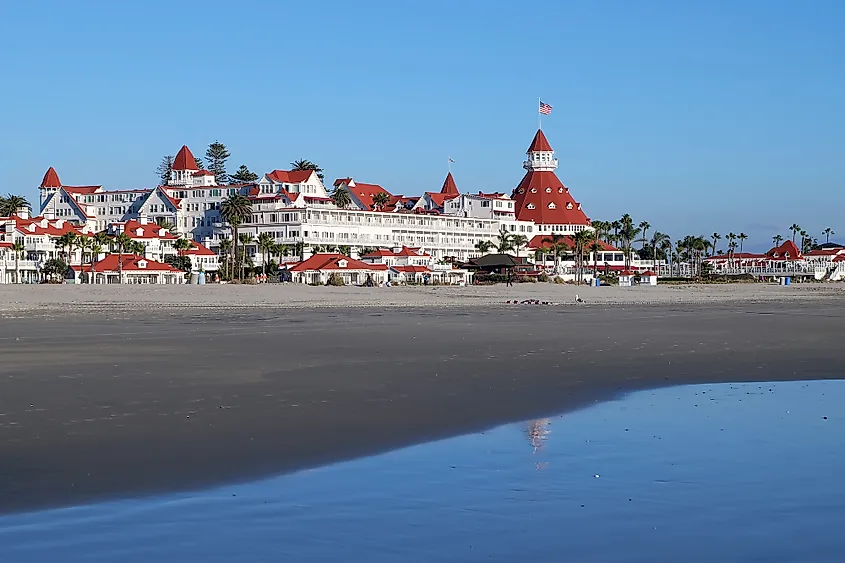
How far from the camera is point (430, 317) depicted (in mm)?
38906

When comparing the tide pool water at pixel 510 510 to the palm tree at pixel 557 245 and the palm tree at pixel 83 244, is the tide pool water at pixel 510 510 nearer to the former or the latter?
the palm tree at pixel 83 244

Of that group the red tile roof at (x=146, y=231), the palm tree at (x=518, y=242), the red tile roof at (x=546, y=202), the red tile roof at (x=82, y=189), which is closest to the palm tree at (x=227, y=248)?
the red tile roof at (x=146, y=231)

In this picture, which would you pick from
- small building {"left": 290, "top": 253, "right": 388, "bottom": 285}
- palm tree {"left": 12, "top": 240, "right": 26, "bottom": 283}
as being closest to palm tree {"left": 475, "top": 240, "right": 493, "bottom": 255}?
small building {"left": 290, "top": 253, "right": 388, "bottom": 285}

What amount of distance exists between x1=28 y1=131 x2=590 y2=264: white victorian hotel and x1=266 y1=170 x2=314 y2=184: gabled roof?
0.11 m

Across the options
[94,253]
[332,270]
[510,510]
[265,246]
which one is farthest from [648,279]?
[510,510]

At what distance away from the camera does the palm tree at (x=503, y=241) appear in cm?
12456

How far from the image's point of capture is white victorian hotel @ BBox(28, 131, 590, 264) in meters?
117

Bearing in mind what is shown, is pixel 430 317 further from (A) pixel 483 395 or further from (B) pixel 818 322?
(A) pixel 483 395

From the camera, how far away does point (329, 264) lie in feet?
332

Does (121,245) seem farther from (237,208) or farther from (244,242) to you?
(237,208)

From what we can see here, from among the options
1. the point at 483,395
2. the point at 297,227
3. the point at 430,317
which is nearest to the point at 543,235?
the point at 297,227

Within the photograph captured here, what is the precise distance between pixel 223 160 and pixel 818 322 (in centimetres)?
13641

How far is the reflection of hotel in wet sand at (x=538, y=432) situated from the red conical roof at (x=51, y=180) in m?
132

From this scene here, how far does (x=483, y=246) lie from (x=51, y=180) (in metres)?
55.6
